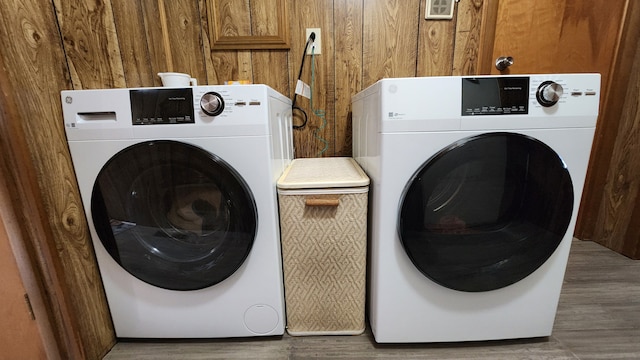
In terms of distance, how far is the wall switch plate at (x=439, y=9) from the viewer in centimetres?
130

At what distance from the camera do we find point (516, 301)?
0.89 meters

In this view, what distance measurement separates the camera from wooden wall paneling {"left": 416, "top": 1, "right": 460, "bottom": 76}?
1329 millimetres

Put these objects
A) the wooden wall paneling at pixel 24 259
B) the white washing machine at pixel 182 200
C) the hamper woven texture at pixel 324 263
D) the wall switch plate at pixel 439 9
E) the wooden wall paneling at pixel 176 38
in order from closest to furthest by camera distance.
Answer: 1. the wooden wall paneling at pixel 24 259
2. the white washing machine at pixel 182 200
3. the hamper woven texture at pixel 324 263
4. the wooden wall paneling at pixel 176 38
5. the wall switch plate at pixel 439 9

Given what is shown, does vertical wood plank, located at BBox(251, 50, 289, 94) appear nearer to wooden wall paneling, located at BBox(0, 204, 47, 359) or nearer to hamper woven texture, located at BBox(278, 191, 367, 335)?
hamper woven texture, located at BBox(278, 191, 367, 335)

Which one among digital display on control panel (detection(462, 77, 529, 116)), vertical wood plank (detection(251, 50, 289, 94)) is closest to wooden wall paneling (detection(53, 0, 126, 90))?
vertical wood plank (detection(251, 50, 289, 94))

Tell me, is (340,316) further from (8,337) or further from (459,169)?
(8,337)

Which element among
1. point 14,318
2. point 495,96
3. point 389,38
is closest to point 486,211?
point 495,96

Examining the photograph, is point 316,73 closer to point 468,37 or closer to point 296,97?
point 296,97

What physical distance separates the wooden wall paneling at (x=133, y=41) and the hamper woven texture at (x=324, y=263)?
799 mm

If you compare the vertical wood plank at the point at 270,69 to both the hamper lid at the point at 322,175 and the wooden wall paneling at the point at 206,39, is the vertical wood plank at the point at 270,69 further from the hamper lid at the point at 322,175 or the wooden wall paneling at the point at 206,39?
the hamper lid at the point at 322,175

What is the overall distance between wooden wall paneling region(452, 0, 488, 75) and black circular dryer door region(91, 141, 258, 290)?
4.30 ft

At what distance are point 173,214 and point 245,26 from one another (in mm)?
997

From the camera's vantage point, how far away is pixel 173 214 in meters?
0.86

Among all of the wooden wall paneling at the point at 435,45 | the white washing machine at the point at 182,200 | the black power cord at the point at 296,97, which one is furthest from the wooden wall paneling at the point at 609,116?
the white washing machine at the point at 182,200
